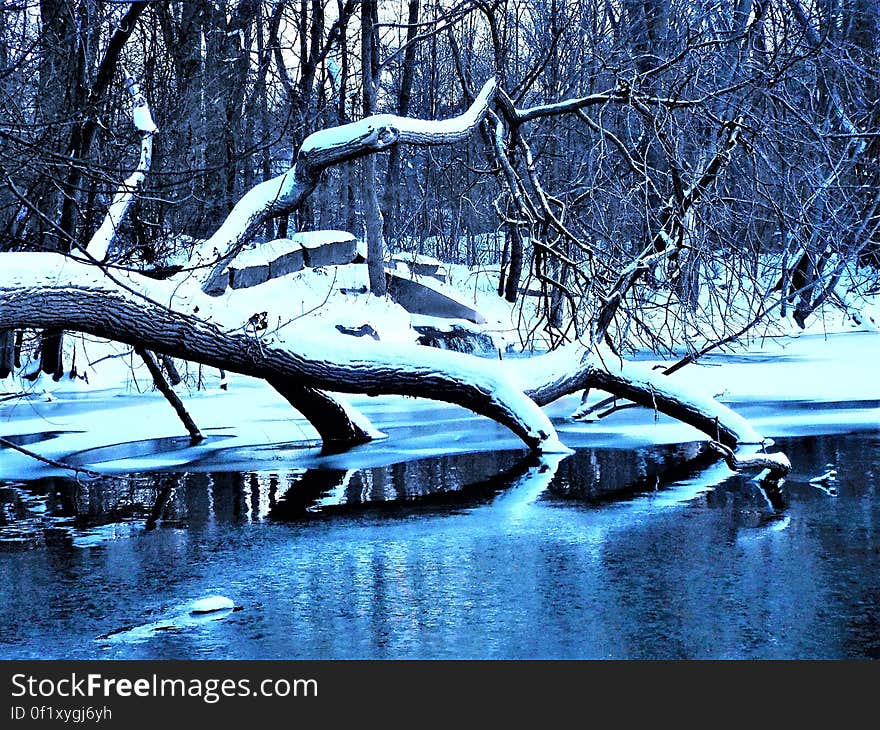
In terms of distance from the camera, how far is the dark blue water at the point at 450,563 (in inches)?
190

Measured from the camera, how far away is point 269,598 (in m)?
5.52

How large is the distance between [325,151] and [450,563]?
13.8ft

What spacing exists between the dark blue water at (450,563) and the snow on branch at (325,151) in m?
2.01

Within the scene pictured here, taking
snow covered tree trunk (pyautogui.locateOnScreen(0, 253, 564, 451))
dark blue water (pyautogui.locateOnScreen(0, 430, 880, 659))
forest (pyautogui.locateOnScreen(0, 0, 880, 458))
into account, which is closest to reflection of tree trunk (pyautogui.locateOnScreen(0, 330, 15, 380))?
forest (pyautogui.locateOnScreen(0, 0, 880, 458))

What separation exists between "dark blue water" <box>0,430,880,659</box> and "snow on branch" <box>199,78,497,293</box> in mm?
2012

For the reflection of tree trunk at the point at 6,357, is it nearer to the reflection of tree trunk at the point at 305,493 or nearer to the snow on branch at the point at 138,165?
the snow on branch at the point at 138,165

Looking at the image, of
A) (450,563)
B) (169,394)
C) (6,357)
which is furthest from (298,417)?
→ (450,563)

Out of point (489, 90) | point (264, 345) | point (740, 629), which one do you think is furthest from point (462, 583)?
point (489, 90)

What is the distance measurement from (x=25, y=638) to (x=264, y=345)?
3869 mm

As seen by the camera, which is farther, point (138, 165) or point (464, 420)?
point (464, 420)

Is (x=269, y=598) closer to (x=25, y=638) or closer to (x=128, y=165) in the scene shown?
(x=25, y=638)

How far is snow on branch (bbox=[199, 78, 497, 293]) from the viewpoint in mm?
9133

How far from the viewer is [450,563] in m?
6.17

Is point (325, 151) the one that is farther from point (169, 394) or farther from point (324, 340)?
point (169, 394)
